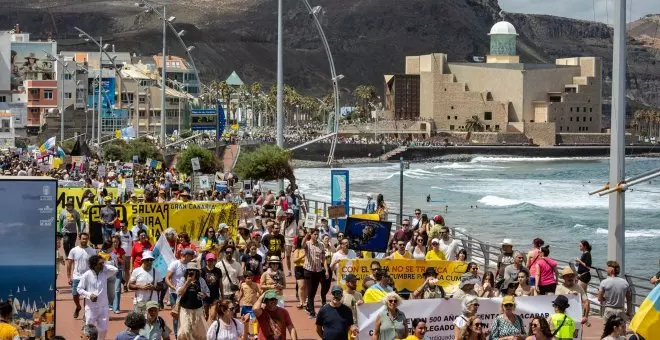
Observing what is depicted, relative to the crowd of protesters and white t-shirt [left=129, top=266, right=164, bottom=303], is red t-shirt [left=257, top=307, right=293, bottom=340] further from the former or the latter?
white t-shirt [left=129, top=266, right=164, bottom=303]

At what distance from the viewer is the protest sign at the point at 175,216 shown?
20.6 m

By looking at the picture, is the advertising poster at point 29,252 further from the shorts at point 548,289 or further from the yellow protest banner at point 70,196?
the yellow protest banner at point 70,196

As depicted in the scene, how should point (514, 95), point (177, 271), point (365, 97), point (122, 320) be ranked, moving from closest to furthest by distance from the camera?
point (177, 271) < point (122, 320) < point (514, 95) < point (365, 97)

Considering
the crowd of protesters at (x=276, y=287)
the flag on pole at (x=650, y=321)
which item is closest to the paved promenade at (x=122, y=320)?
the crowd of protesters at (x=276, y=287)

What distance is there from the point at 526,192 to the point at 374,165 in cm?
4875

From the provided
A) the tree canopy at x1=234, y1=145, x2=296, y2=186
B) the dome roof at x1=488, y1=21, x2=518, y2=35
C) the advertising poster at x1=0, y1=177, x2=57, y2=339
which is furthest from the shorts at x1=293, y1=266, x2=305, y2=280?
the dome roof at x1=488, y1=21, x2=518, y2=35

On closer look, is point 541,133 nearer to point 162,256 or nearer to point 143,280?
point 162,256

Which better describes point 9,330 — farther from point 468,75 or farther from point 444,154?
point 468,75

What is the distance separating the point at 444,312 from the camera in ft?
42.6

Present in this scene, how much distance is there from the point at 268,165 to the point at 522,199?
45.9m

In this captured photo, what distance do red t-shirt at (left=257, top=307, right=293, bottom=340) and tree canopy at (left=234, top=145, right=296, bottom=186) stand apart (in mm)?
27349

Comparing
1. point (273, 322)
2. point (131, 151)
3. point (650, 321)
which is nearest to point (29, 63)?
point (131, 151)

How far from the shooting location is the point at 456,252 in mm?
17969

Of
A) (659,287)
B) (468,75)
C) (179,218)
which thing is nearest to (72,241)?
(179,218)
